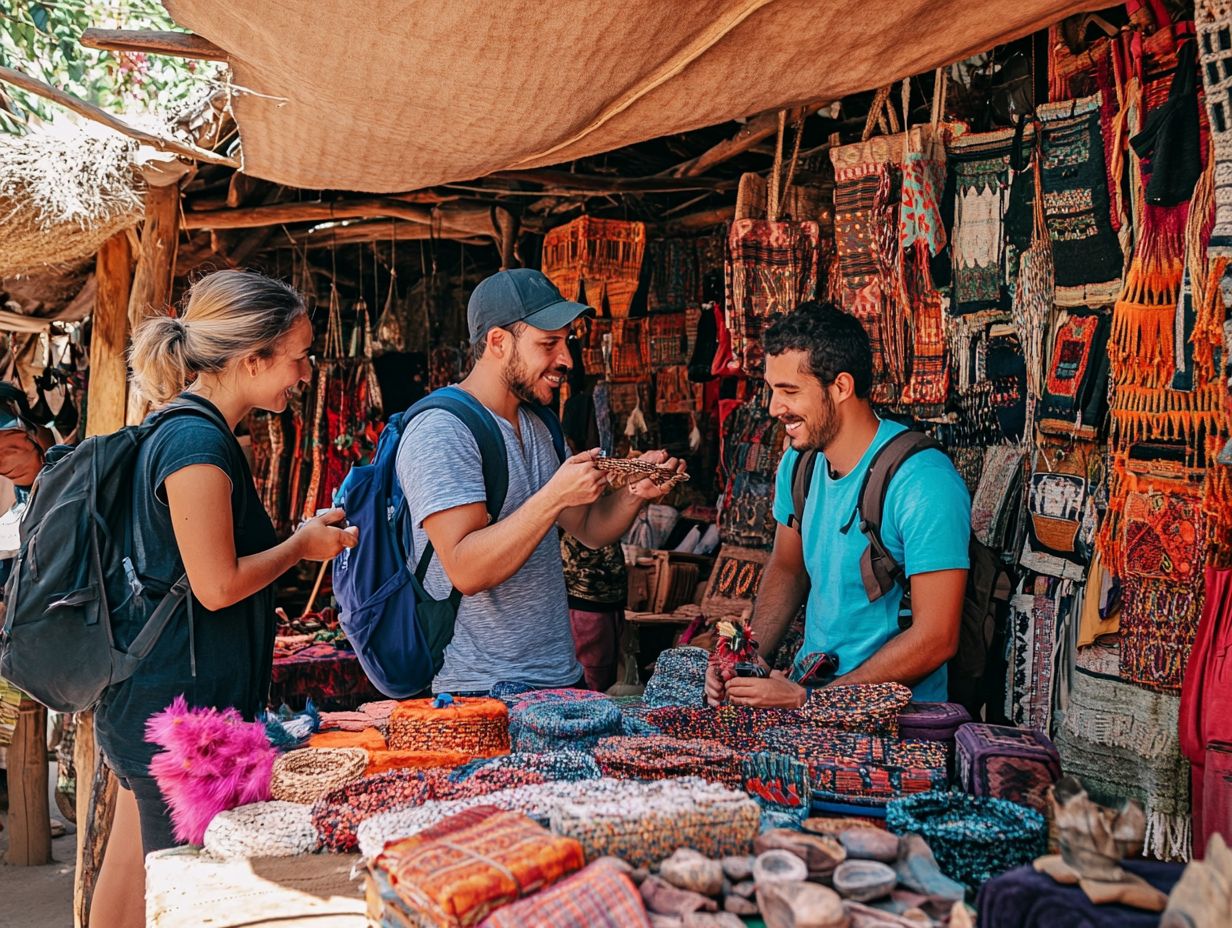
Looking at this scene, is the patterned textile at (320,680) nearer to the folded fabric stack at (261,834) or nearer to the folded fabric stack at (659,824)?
the folded fabric stack at (261,834)

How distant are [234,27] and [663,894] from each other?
7.94 feet

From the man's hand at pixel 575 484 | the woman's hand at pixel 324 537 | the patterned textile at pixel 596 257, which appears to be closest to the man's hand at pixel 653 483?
the man's hand at pixel 575 484

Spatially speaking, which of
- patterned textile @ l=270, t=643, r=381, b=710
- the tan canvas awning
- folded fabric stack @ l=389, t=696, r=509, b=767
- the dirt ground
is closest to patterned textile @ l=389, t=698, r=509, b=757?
folded fabric stack @ l=389, t=696, r=509, b=767

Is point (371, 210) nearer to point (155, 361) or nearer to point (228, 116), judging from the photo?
point (228, 116)

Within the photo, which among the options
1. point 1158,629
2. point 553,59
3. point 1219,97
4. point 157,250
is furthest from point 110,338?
point 1219,97

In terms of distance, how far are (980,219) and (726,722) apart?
2.41 metres

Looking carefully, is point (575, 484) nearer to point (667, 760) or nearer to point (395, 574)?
point (395, 574)

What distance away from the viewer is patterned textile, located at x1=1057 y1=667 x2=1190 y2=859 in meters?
3.14

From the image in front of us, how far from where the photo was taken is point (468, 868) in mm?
1569

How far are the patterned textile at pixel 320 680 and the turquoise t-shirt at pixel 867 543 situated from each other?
2875 millimetres

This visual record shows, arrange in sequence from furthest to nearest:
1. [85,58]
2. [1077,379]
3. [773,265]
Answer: [85,58] < [773,265] < [1077,379]

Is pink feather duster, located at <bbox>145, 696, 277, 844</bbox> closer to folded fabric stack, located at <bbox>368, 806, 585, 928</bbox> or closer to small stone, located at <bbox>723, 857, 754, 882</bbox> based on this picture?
folded fabric stack, located at <bbox>368, 806, 585, 928</bbox>

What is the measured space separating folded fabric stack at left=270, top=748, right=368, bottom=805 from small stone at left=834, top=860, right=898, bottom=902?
1.07m

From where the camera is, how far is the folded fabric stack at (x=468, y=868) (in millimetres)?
1527
